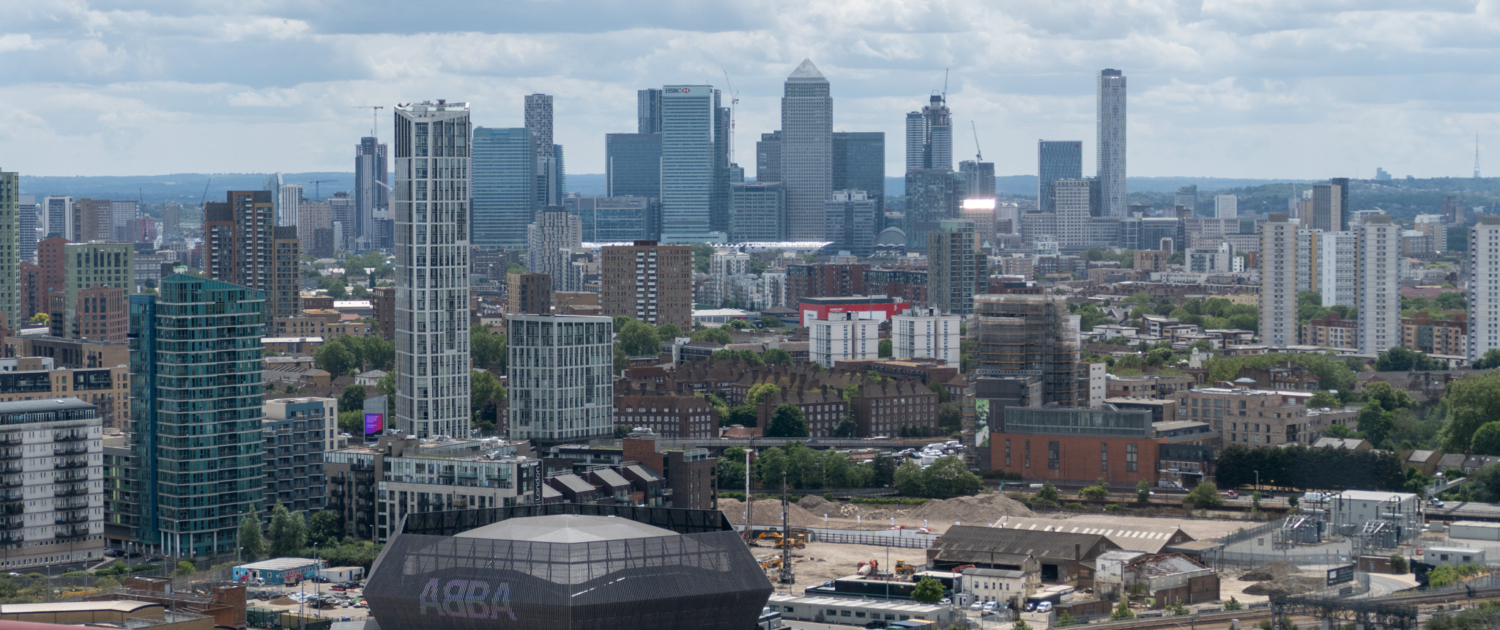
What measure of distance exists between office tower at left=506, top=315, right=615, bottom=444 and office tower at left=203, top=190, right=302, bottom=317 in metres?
73.2

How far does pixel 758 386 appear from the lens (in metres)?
121

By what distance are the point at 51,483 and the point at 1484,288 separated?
109803 mm

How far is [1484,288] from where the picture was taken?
14962 centimetres

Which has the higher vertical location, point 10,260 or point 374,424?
point 10,260

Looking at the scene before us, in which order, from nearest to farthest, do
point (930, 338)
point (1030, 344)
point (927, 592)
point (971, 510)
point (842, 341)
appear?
point (927, 592), point (971, 510), point (1030, 344), point (930, 338), point (842, 341)

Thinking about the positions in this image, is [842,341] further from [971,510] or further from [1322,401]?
[971,510]

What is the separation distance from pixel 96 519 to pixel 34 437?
390 centimetres

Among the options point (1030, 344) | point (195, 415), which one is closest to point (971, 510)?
point (1030, 344)

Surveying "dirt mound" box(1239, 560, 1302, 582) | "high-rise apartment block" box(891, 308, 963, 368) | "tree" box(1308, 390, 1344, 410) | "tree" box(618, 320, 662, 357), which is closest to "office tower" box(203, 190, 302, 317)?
"tree" box(618, 320, 662, 357)

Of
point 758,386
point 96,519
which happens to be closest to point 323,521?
point 96,519

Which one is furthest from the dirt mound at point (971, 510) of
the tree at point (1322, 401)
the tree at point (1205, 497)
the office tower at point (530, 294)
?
the office tower at point (530, 294)

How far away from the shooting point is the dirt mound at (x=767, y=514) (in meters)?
82.7

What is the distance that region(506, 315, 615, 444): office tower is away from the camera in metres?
94.8

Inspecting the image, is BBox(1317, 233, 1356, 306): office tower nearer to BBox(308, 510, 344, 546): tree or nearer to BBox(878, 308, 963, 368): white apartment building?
BBox(878, 308, 963, 368): white apartment building
